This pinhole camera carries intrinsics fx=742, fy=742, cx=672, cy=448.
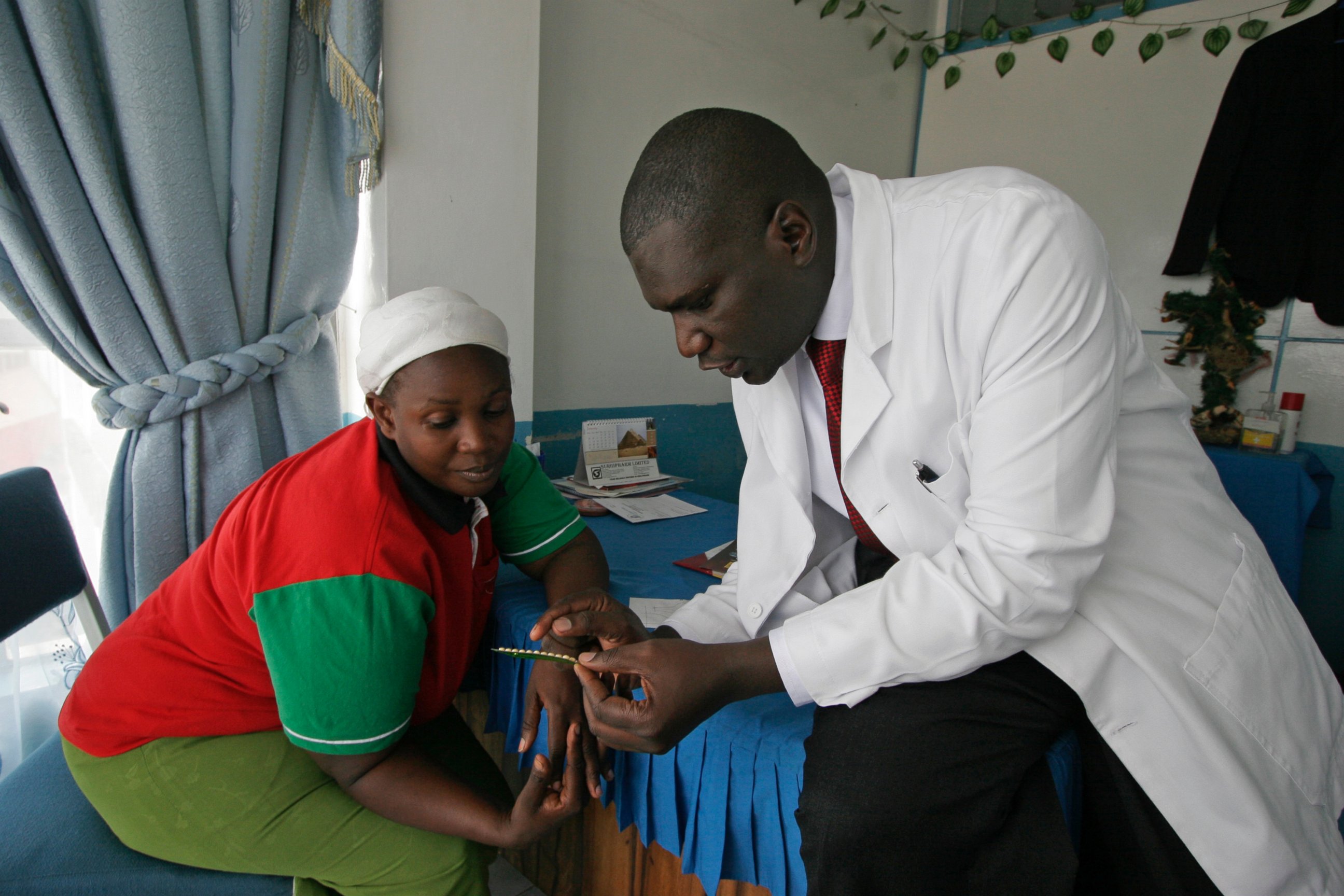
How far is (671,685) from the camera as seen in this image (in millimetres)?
929

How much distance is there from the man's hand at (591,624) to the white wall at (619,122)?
5.33 ft

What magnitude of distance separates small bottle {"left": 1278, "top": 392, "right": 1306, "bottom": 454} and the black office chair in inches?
151

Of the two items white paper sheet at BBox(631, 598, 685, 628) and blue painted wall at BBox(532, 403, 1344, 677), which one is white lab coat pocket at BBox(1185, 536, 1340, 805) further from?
blue painted wall at BBox(532, 403, 1344, 677)

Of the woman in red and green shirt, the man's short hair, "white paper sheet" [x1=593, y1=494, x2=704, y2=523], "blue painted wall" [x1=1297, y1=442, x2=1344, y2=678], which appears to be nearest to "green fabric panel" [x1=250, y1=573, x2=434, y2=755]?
the woman in red and green shirt

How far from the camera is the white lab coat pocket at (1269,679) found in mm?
895

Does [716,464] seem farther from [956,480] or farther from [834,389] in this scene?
[956,480]

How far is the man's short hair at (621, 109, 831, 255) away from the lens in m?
0.99

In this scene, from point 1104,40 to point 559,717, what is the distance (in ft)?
13.3

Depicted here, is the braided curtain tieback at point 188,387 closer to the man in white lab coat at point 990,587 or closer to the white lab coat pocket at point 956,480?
the man in white lab coat at point 990,587

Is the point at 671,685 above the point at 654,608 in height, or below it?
above

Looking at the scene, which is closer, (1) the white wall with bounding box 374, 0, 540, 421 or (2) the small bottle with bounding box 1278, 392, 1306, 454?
(1) the white wall with bounding box 374, 0, 540, 421

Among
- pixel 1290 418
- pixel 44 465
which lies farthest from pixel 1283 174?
pixel 44 465

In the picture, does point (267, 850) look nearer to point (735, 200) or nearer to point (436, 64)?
point (735, 200)

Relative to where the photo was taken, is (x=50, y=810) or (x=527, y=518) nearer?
(x=50, y=810)
